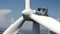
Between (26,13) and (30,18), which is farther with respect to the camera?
(30,18)

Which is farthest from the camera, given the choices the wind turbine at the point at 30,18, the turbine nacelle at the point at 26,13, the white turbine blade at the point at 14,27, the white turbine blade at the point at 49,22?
the white turbine blade at the point at 14,27

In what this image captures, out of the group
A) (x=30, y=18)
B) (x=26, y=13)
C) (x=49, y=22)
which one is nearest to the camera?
(x=49, y=22)

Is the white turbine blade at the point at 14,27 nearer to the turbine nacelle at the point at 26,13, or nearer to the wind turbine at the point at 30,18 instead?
the wind turbine at the point at 30,18

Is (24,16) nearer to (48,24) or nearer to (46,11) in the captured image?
(48,24)

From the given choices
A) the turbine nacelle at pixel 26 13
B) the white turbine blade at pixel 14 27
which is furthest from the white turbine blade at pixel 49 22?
the white turbine blade at pixel 14 27

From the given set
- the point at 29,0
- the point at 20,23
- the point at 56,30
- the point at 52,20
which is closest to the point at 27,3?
the point at 29,0

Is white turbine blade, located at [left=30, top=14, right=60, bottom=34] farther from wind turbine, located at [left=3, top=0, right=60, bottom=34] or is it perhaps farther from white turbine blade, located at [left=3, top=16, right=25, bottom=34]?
white turbine blade, located at [left=3, top=16, right=25, bottom=34]

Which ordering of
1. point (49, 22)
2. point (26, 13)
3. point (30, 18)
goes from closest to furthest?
point (49, 22)
point (26, 13)
point (30, 18)

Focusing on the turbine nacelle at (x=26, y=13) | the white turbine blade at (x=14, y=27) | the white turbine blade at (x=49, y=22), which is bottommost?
the white turbine blade at (x=14, y=27)

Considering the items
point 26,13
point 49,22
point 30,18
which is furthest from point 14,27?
point 49,22

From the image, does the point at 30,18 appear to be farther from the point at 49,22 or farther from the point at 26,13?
the point at 49,22

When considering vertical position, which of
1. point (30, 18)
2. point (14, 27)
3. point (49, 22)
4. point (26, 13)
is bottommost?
point (14, 27)

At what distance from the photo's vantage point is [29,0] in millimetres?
34375

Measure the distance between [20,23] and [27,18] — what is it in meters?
1.64
